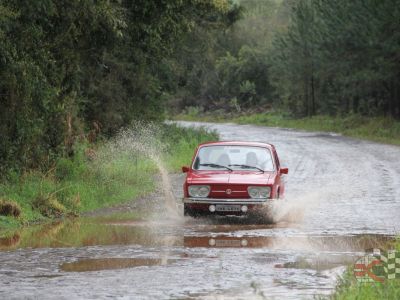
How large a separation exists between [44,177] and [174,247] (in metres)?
7.82

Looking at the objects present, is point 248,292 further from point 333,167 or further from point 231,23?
point 231,23

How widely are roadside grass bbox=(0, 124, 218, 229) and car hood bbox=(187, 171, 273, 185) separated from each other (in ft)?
8.69

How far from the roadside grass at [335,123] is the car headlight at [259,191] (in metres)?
31.0

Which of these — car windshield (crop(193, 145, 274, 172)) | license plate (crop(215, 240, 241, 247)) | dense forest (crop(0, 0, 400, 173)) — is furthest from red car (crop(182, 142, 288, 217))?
A: dense forest (crop(0, 0, 400, 173))

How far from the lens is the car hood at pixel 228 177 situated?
59.4 feet

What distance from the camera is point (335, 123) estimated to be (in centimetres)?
7006

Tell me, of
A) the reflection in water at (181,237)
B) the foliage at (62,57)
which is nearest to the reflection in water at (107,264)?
the reflection in water at (181,237)

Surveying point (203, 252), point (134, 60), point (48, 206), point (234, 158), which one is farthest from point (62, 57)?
point (134, 60)

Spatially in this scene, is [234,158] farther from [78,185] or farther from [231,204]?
[78,185]

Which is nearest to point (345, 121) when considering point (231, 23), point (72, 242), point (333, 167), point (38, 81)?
point (231, 23)

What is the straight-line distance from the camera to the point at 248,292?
10430 millimetres

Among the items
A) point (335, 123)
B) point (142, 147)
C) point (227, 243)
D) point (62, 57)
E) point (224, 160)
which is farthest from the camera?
point (335, 123)

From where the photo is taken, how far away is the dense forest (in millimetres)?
20266

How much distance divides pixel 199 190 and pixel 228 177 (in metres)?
0.64
